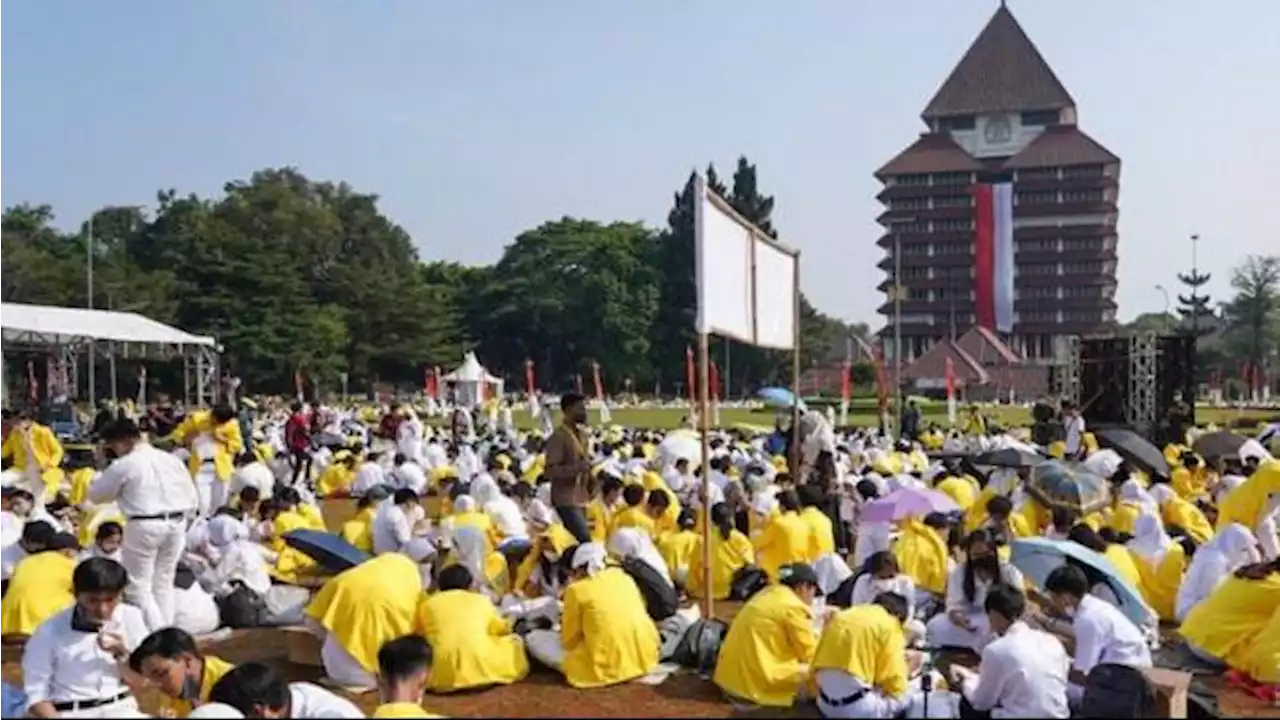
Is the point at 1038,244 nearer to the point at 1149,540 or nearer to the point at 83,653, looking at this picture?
the point at 1149,540

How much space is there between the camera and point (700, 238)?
7625 millimetres

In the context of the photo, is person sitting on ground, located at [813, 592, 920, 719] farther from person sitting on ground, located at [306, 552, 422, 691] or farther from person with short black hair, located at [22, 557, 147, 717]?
person with short black hair, located at [22, 557, 147, 717]

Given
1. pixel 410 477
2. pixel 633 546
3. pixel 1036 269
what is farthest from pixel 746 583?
pixel 1036 269

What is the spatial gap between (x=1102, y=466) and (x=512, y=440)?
447 inches

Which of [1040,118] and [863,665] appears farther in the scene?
[1040,118]

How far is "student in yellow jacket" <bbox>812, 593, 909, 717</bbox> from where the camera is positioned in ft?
19.9

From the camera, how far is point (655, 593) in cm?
815

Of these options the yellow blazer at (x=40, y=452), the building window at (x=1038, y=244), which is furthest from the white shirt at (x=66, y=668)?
the building window at (x=1038, y=244)

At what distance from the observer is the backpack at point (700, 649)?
7496mm

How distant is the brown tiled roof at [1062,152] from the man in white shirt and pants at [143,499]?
70686mm

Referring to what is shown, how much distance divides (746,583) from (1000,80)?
76521 mm

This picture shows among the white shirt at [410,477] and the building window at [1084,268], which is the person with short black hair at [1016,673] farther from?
the building window at [1084,268]

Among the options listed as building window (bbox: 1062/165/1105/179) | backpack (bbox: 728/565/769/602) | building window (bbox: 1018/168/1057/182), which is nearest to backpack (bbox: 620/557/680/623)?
backpack (bbox: 728/565/769/602)

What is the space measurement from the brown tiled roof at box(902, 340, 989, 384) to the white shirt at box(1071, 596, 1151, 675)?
54.4 metres
